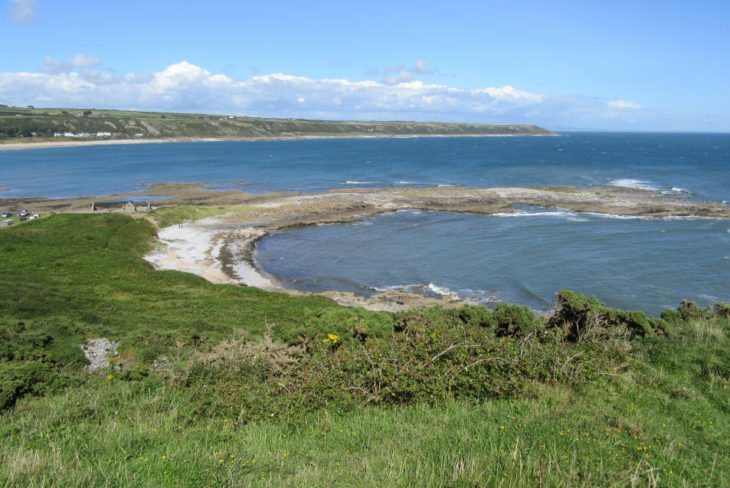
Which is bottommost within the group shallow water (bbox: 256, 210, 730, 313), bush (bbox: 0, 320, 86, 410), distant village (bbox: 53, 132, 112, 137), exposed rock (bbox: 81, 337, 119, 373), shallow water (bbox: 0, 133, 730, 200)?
shallow water (bbox: 256, 210, 730, 313)

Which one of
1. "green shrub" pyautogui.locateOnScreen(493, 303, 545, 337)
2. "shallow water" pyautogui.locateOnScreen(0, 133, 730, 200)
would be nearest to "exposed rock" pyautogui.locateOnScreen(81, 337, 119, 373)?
"green shrub" pyautogui.locateOnScreen(493, 303, 545, 337)

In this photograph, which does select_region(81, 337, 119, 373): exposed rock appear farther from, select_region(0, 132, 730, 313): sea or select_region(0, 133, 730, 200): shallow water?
select_region(0, 133, 730, 200): shallow water

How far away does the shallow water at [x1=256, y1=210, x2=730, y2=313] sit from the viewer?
30.2 m

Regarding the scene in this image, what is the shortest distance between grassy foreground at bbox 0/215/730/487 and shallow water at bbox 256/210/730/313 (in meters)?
14.5

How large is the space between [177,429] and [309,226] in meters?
42.8

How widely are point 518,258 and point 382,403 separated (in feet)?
96.8

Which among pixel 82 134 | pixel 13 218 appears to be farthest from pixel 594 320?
pixel 82 134

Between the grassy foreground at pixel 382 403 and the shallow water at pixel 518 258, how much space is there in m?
14.5

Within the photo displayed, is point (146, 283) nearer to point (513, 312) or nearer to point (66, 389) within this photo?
point (66, 389)

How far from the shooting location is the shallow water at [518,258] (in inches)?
1190

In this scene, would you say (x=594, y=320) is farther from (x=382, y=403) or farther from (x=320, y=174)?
(x=320, y=174)

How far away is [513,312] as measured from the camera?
14016mm

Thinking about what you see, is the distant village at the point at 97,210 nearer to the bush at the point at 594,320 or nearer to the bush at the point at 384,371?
the bush at the point at 384,371

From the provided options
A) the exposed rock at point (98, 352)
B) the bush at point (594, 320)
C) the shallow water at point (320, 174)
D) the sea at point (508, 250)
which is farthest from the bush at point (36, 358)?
the shallow water at point (320, 174)
